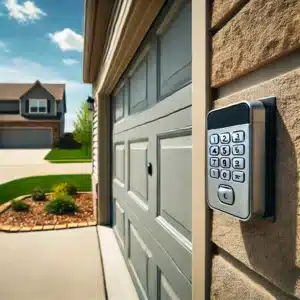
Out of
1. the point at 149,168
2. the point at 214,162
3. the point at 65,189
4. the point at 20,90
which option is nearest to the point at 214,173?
the point at 214,162

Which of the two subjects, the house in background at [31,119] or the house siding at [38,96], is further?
the house siding at [38,96]

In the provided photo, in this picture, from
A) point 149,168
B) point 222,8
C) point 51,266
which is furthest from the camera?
point 51,266

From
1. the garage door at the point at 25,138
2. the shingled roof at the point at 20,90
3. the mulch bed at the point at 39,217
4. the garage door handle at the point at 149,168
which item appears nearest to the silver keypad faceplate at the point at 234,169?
the garage door handle at the point at 149,168

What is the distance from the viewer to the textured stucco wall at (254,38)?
2.03ft

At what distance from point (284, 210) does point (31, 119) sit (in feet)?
106

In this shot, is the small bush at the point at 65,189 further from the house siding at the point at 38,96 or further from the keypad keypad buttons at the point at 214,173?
the house siding at the point at 38,96

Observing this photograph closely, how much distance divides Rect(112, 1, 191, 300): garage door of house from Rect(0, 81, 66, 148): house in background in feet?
96.3

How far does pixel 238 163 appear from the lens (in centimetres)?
69

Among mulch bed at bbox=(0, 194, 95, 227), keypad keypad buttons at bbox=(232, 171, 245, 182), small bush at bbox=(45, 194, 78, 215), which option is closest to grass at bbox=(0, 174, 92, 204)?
mulch bed at bbox=(0, 194, 95, 227)

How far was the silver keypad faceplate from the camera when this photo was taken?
0.67m

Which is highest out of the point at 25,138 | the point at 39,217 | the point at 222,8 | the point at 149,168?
the point at 25,138

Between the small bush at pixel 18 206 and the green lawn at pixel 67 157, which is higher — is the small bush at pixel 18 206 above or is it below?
below

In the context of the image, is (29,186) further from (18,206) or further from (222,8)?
(222,8)

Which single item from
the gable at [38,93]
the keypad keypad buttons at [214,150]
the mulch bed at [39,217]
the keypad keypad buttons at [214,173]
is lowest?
the mulch bed at [39,217]
